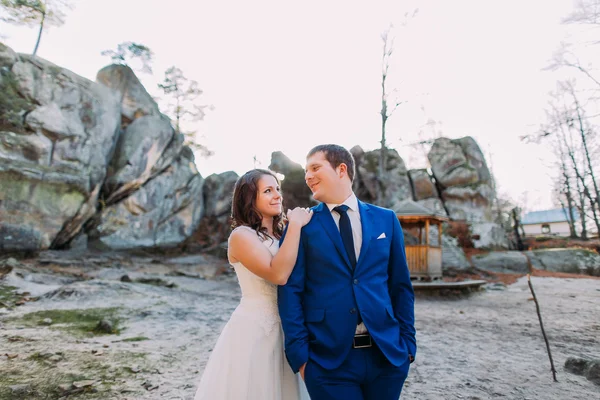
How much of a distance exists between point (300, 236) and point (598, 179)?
29913mm

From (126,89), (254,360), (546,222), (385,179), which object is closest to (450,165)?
(385,179)

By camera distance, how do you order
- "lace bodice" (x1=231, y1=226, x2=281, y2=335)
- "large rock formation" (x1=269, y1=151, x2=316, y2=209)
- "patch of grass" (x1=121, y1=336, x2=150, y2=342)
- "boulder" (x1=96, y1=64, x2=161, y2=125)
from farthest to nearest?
"large rock formation" (x1=269, y1=151, x2=316, y2=209) < "boulder" (x1=96, y1=64, x2=161, y2=125) < "patch of grass" (x1=121, y1=336, x2=150, y2=342) < "lace bodice" (x1=231, y1=226, x2=281, y2=335)

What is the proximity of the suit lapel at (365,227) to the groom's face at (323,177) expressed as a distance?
0.21m

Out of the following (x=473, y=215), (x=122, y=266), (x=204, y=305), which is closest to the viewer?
(x=204, y=305)

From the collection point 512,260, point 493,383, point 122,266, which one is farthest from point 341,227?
point 512,260

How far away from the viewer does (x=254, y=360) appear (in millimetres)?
2297

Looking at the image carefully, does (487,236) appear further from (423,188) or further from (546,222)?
(546,222)

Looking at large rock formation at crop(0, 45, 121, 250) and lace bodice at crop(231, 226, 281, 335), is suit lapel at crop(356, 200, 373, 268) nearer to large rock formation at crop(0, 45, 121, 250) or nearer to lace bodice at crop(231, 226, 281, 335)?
lace bodice at crop(231, 226, 281, 335)

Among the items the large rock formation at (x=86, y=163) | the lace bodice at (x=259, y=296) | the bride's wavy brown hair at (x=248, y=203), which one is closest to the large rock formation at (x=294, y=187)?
the large rock formation at (x=86, y=163)

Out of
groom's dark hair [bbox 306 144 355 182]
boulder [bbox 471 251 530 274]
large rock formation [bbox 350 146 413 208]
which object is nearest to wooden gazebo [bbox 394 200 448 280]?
boulder [bbox 471 251 530 274]

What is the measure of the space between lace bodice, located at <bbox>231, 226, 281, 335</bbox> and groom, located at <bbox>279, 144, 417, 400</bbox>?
1.12ft

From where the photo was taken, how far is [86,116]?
17.7 metres

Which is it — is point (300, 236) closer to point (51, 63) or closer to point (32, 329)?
point (32, 329)

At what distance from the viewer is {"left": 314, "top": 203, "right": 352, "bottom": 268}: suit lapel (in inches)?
80.9
